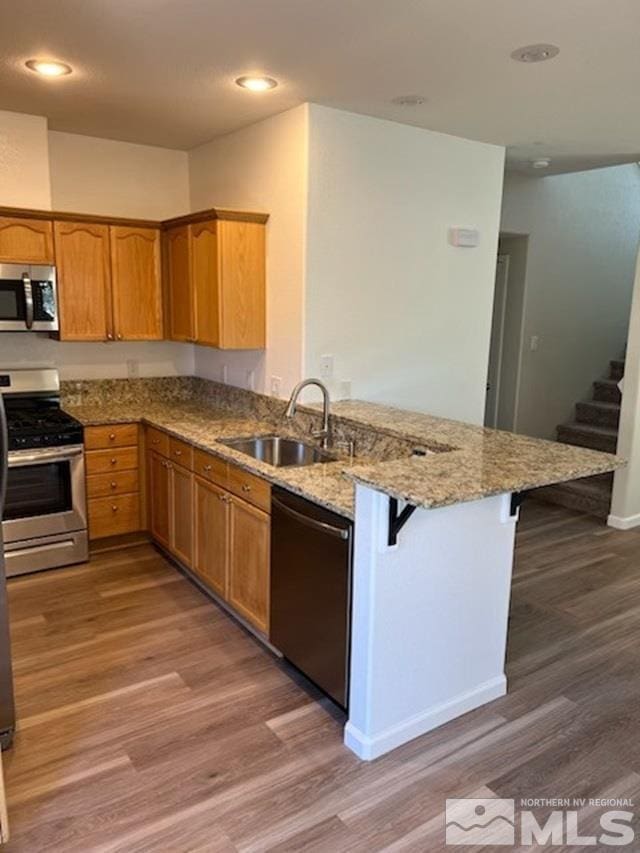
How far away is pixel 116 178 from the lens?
4398 mm

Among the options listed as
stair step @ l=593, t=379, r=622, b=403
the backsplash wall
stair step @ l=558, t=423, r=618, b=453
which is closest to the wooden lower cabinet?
the backsplash wall

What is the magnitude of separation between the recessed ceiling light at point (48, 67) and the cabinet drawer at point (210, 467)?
192 centimetres

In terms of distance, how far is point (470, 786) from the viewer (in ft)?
7.23

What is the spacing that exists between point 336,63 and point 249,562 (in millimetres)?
2274

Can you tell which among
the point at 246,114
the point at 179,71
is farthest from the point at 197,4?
the point at 246,114

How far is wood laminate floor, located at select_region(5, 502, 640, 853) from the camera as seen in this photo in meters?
2.03

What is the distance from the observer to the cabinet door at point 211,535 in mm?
3246

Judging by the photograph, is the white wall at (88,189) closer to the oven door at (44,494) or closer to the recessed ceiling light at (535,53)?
the oven door at (44,494)

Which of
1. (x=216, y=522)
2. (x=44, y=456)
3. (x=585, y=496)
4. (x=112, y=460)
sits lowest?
(x=585, y=496)

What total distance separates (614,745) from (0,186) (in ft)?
13.8

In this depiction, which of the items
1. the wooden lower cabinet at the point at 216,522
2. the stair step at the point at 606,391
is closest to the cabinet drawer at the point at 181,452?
the wooden lower cabinet at the point at 216,522

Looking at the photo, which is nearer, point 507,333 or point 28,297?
point 28,297

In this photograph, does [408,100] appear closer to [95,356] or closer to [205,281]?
[205,281]

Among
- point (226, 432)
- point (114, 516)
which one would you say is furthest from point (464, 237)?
point (114, 516)
